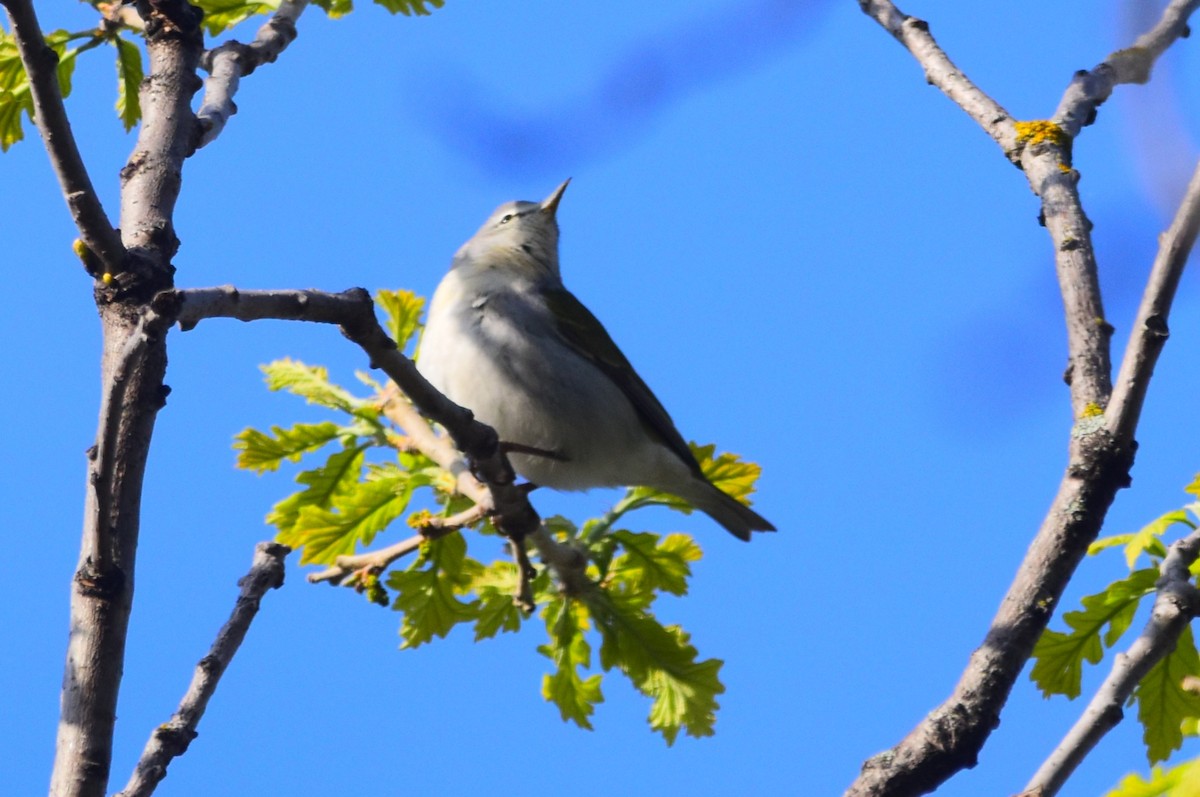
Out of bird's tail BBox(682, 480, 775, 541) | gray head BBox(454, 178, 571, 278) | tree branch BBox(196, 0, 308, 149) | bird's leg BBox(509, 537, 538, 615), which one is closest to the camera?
bird's leg BBox(509, 537, 538, 615)

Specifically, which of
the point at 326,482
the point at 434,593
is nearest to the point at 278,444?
the point at 326,482

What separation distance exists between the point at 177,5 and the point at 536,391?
6.36 feet

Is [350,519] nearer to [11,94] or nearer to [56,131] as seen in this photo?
[56,131]

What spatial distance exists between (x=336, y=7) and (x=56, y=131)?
8.63ft

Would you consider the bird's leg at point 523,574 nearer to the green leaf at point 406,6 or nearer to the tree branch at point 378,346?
the tree branch at point 378,346

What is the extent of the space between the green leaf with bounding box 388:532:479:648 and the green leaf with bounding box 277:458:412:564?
146mm

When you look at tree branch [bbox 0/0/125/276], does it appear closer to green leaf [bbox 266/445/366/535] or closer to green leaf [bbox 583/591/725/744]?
green leaf [bbox 266/445/366/535]

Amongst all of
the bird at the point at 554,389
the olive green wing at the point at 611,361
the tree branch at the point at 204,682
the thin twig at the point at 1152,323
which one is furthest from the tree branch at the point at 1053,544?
the olive green wing at the point at 611,361

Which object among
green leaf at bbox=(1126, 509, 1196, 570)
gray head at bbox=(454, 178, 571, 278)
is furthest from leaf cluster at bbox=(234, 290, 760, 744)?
gray head at bbox=(454, 178, 571, 278)

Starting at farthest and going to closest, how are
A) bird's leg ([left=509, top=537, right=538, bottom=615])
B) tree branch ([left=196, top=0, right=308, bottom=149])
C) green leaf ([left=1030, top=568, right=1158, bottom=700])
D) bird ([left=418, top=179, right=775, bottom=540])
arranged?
bird ([left=418, top=179, right=775, bottom=540]) < tree branch ([left=196, top=0, right=308, bottom=149]) < green leaf ([left=1030, top=568, right=1158, bottom=700]) < bird's leg ([left=509, top=537, right=538, bottom=615])

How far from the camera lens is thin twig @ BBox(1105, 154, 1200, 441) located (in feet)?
7.95

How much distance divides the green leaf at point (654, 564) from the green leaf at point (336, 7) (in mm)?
2596

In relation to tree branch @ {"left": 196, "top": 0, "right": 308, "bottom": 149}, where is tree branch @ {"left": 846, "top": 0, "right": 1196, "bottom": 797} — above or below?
below

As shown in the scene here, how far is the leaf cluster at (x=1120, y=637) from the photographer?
3.16 m
